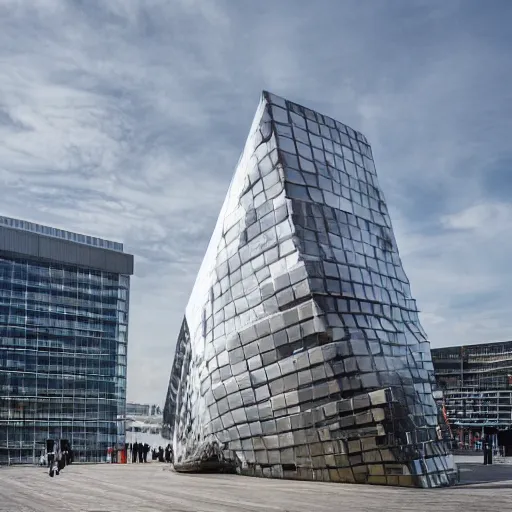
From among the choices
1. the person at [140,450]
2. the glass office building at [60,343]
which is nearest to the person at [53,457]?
the person at [140,450]

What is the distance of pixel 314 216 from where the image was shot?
25219 mm

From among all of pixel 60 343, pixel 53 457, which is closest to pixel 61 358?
pixel 60 343

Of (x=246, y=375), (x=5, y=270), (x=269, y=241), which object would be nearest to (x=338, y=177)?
(x=269, y=241)

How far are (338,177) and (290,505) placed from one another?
1473 cm

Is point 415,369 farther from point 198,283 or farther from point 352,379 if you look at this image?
point 198,283

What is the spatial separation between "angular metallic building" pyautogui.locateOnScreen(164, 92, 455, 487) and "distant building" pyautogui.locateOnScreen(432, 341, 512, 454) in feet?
241

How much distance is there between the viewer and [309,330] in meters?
23.2

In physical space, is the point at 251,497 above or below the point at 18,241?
below

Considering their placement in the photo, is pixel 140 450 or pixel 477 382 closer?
pixel 140 450

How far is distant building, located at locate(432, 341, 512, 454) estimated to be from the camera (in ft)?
326

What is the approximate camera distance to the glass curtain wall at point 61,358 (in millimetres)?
88250

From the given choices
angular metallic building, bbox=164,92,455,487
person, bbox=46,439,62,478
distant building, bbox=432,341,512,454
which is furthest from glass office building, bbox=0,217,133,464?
angular metallic building, bbox=164,92,455,487

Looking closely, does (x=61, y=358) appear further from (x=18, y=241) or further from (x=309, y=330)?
(x=309, y=330)

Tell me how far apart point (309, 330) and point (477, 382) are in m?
85.0
